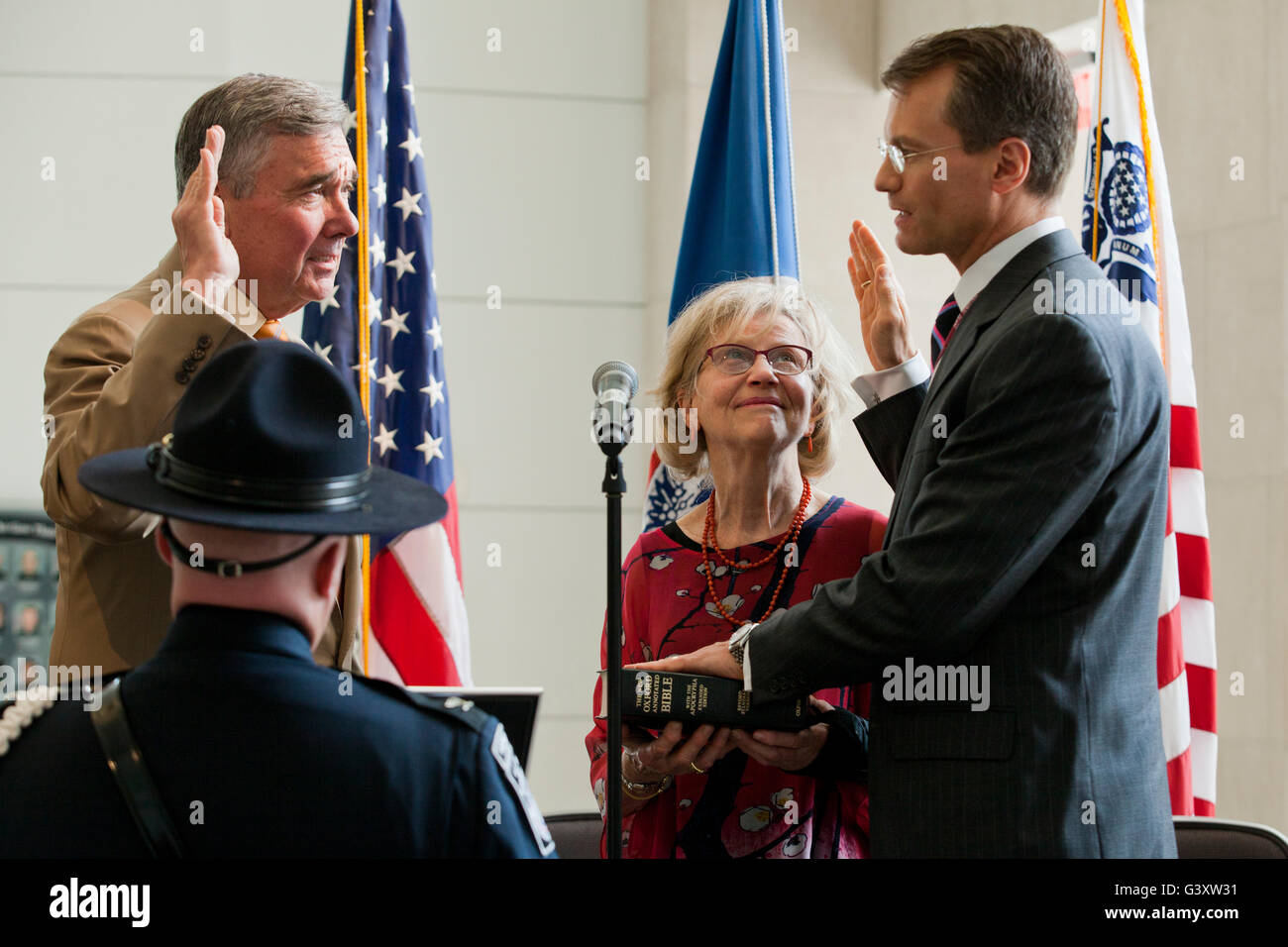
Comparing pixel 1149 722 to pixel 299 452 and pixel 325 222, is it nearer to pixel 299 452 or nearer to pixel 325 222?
pixel 299 452

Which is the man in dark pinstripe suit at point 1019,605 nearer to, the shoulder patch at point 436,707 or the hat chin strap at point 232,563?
the shoulder patch at point 436,707

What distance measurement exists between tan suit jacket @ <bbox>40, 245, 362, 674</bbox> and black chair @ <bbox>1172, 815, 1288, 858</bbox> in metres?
1.78

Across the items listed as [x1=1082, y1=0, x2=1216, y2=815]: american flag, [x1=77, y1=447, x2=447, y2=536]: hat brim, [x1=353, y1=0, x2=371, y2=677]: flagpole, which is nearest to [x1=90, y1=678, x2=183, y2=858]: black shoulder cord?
[x1=77, y1=447, x2=447, y2=536]: hat brim

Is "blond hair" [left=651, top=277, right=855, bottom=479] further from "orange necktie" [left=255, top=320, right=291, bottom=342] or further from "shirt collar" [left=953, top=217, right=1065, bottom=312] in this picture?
"orange necktie" [left=255, top=320, right=291, bottom=342]

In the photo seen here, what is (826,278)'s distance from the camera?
4848mm

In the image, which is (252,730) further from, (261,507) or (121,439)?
(121,439)

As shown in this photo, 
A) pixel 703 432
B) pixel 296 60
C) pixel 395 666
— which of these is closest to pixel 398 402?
pixel 395 666

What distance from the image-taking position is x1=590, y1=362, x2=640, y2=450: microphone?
1.84 m

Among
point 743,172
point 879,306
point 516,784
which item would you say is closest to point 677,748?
point 516,784

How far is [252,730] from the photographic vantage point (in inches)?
47.8

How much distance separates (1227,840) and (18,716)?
7.88 ft

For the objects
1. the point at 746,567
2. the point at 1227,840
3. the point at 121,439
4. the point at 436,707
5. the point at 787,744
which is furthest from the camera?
the point at 1227,840

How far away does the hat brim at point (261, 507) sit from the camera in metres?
1.23

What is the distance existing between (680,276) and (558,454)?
4.41ft
